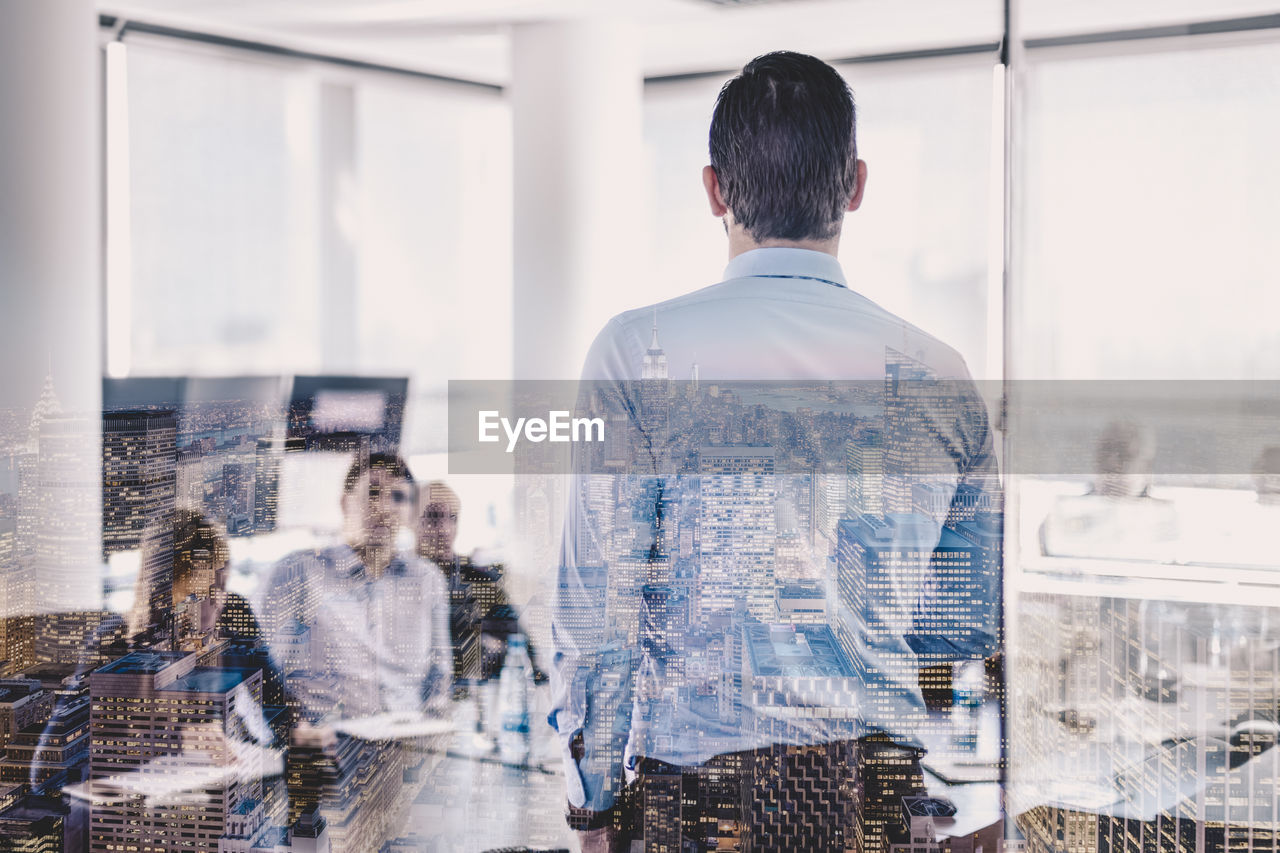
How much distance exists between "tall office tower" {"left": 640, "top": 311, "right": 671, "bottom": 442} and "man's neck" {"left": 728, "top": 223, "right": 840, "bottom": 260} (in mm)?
171

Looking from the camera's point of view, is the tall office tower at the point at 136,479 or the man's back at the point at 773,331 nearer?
the man's back at the point at 773,331

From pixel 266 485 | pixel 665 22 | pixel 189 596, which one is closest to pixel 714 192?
pixel 665 22

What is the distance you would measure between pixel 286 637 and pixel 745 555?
30.7 inches

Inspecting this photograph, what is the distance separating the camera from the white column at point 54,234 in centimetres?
128

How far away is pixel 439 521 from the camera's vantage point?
1231 mm

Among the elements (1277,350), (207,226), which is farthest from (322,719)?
(1277,350)

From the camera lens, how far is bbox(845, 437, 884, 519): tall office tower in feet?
3.71

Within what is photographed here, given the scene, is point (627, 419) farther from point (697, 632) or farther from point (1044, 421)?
point (1044, 421)

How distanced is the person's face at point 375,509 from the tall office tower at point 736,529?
516mm

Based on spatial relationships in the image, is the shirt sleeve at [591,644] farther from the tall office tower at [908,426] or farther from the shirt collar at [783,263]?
the tall office tower at [908,426]

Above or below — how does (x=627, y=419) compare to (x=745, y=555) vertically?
above

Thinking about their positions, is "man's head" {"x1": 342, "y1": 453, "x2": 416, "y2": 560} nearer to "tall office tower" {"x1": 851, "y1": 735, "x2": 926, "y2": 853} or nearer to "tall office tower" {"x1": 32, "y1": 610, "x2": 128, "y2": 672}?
"tall office tower" {"x1": 32, "y1": 610, "x2": 128, "y2": 672}

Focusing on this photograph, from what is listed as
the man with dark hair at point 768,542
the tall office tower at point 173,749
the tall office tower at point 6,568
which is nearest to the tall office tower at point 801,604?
the man with dark hair at point 768,542

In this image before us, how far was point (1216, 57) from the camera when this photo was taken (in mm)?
1226
